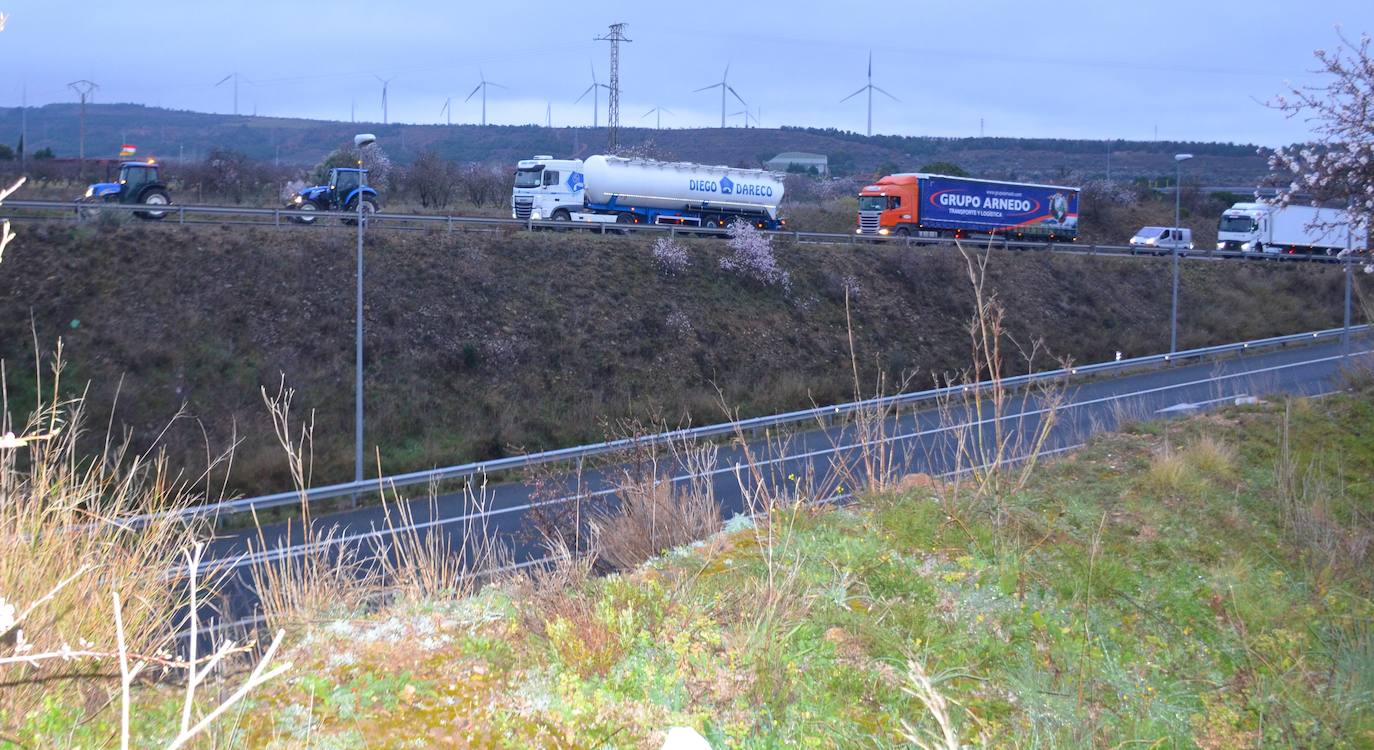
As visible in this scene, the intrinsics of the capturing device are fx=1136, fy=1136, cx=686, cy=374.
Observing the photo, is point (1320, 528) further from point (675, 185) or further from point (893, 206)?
point (893, 206)

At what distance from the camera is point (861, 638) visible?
543cm

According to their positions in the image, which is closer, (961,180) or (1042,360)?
(1042,360)

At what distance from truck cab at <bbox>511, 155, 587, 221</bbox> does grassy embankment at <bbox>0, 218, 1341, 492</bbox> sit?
4239 millimetres

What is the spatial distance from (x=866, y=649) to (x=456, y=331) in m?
27.6

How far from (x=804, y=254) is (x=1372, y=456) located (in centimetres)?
3098

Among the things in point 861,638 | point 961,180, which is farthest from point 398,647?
point 961,180

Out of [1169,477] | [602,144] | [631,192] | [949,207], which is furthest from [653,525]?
[602,144]

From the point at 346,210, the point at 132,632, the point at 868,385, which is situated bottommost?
the point at 868,385

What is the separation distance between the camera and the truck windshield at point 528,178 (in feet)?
139

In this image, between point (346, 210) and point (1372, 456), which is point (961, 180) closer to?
point (346, 210)

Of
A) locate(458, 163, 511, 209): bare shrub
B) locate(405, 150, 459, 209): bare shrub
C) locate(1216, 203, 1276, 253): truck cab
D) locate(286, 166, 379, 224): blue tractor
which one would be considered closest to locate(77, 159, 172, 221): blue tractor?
locate(286, 166, 379, 224): blue tractor

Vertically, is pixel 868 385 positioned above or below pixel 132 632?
below

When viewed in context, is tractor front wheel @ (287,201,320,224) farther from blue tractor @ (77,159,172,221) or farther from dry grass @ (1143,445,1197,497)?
dry grass @ (1143,445,1197,497)

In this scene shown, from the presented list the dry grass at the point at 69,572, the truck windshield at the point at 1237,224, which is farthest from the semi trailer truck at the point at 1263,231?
the dry grass at the point at 69,572
